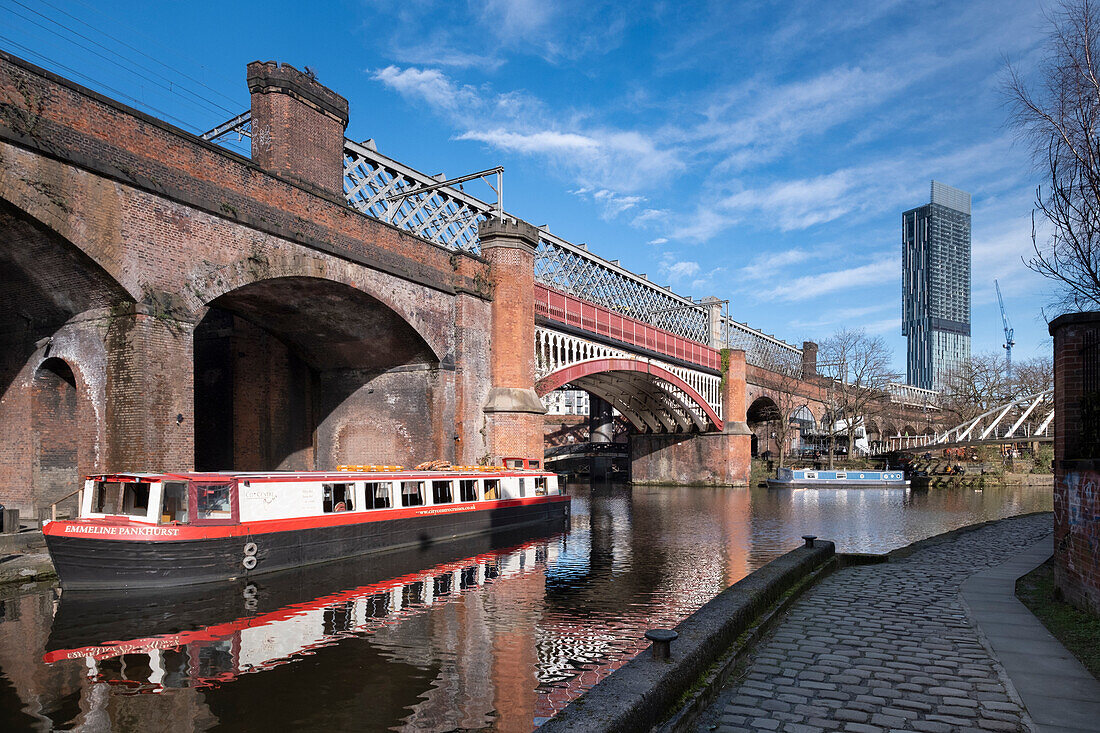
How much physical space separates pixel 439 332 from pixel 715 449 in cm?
2840

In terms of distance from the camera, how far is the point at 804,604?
27.6 ft

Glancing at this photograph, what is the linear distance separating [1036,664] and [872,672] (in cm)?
140

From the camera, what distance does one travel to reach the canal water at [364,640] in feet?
23.0

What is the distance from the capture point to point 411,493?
17.8 metres

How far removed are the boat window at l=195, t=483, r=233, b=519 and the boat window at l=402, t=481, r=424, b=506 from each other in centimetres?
→ 458

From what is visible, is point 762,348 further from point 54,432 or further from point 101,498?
point 101,498

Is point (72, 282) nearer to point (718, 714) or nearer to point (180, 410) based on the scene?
point (180, 410)

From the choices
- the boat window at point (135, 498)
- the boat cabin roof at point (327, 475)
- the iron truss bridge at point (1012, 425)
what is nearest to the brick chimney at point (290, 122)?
the boat cabin roof at point (327, 475)

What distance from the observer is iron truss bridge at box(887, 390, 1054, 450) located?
4000cm

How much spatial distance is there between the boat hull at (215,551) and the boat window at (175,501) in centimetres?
43

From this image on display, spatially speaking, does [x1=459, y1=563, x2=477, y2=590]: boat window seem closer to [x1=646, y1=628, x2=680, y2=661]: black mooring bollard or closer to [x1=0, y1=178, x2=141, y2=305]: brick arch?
[x1=0, y1=178, x2=141, y2=305]: brick arch

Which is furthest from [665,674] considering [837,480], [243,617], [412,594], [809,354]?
[809,354]

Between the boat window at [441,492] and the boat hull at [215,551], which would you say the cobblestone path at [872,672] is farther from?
the boat window at [441,492]

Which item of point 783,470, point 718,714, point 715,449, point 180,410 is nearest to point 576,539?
point 180,410
